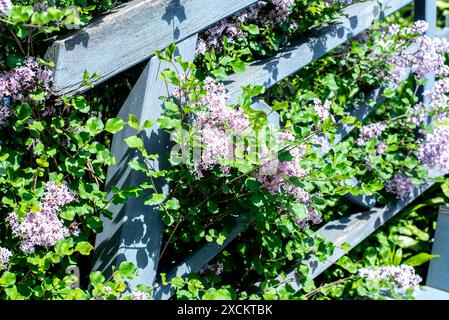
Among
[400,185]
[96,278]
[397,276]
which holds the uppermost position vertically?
[96,278]

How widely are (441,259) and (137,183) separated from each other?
1.72m

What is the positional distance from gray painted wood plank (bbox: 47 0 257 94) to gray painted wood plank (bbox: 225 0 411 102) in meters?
0.25

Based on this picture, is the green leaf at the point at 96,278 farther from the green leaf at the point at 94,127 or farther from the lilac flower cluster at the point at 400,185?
the lilac flower cluster at the point at 400,185

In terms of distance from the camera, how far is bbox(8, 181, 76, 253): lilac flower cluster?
1642mm

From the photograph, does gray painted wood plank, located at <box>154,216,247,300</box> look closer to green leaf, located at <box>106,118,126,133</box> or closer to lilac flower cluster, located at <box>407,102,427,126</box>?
green leaf, located at <box>106,118,126,133</box>

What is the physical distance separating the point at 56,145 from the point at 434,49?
4.90ft

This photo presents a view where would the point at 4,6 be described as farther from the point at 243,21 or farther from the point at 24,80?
the point at 243,21

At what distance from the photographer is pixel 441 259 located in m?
2.91

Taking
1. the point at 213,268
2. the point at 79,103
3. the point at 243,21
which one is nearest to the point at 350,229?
the point at 213,268

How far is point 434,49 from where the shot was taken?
2.40 meters

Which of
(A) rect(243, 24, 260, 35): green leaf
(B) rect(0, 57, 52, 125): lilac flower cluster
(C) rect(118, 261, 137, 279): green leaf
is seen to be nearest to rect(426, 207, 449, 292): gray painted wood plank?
(A) rect(243, 24, 260, 35): green leaf

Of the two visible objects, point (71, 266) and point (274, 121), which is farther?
point (274, 121)
